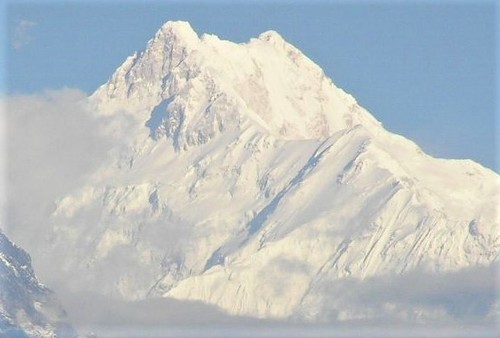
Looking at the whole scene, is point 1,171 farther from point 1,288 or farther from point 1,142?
point 1,288

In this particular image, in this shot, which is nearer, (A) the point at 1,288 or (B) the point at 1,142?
(B) the point at 1,142

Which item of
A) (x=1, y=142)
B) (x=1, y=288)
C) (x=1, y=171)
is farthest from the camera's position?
(x=1, y=288)

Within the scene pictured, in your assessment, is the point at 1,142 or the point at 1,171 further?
the point at 1,142

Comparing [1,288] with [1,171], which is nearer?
[1,171]

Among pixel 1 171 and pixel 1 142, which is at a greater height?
pixel 1 142

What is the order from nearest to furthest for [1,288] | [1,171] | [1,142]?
[1,171]
[1,142]
[1,288]

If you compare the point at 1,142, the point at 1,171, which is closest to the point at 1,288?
the point at 1,142
